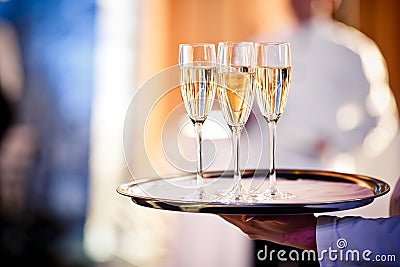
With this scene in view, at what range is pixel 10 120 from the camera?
1.72m

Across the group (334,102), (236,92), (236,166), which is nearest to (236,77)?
(236,92)

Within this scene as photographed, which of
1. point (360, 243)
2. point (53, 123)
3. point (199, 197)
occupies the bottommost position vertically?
point (360, 243)

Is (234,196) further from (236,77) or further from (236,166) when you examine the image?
(236,77)

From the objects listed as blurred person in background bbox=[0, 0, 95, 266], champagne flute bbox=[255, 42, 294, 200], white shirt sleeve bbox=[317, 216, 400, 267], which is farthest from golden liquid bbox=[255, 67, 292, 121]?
blurred person in background bbox=[0, 0, 95, 266]

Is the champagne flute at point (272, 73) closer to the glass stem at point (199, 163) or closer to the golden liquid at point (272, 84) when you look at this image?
the golden liquid at point (272, 84)

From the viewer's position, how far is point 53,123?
1.70 metres

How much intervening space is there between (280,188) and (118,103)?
479 millimetres

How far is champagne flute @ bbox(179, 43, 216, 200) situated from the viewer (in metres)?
1.32

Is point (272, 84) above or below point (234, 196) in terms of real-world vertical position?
above

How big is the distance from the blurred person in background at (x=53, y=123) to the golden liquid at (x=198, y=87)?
0.42 metres

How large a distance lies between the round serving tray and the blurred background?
16 centimetres

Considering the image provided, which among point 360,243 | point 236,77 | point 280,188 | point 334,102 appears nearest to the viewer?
point 236,77

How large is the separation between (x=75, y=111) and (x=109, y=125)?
0.28ft

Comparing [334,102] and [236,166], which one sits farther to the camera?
[334,102]
